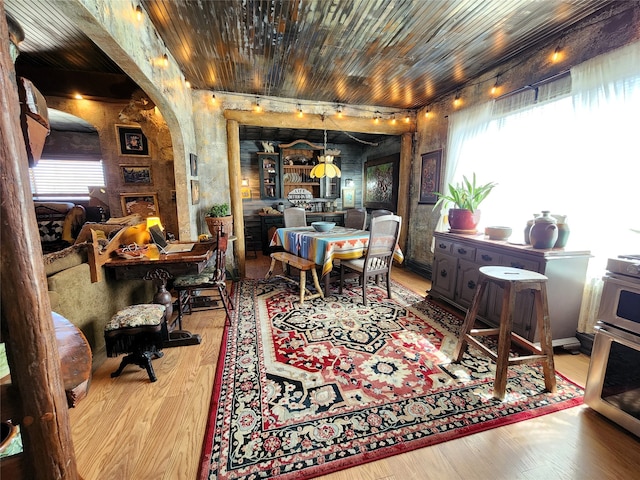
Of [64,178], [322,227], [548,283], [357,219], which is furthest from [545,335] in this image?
[64,178]

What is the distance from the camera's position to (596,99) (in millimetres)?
2043

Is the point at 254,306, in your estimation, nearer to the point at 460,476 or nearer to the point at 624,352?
the point at 460,476

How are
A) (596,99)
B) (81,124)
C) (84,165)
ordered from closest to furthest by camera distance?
(596,99) < (81,124) < (84,165)

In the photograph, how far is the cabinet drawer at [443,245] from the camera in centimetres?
286

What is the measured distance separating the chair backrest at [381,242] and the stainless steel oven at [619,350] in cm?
167

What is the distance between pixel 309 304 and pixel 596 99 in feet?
10.2

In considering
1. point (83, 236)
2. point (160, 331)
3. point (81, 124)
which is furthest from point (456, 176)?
point (81, 124)

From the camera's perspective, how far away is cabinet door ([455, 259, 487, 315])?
2.52m

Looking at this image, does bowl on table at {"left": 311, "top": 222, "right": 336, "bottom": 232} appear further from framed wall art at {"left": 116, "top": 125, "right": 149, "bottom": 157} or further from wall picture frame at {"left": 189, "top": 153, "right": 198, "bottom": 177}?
framed wall art at {"left": 116, "top": 125, "right": 149, "bottom": 157}

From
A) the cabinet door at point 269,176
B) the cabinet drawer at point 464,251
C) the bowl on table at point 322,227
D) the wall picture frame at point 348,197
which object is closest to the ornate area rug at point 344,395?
the cabinet drawer at point 464,251

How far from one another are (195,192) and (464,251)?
130 inches

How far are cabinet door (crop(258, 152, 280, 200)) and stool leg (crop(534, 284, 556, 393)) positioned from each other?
204 inches

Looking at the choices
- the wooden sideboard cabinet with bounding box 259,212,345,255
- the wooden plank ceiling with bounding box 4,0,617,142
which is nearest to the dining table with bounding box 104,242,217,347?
the wooden plank ceiling with bounding box 4,0,617,142

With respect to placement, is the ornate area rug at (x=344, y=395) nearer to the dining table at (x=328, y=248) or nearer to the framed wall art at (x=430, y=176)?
the dining table at (x=328, y=248)
